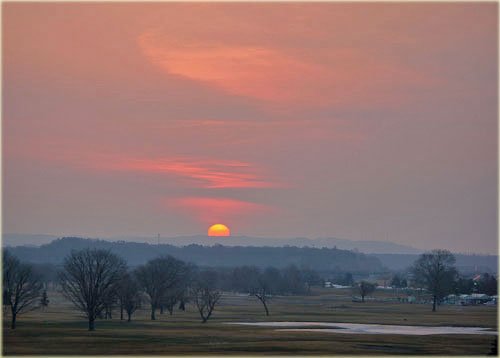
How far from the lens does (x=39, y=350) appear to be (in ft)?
189

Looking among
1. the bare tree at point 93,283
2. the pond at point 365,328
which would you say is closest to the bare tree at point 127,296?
the bare tree at point 93,283

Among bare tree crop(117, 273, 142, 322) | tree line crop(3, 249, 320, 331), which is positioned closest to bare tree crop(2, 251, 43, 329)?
tree line crop(3, 249, 320, 331)

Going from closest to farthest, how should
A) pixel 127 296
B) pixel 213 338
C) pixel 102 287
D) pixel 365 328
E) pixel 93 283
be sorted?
pixel 213 338 → pixel 365 328 → pixel 102 287 → pixel 93 283 → pixel 127 296

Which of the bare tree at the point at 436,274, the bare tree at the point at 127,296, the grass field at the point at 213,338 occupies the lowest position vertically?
the grass field at the point at 213,338

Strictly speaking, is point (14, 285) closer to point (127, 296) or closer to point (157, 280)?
point (127, 296)

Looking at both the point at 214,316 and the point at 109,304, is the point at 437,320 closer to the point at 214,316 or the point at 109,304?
the point at 214,316

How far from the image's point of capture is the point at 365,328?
78.9 meters

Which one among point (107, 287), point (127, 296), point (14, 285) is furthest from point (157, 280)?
point (107, 287)

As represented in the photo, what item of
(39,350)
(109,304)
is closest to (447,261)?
(109,304)

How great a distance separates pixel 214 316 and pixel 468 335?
116 feet

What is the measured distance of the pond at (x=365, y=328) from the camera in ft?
244

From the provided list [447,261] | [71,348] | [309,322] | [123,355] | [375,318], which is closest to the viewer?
[123,355]

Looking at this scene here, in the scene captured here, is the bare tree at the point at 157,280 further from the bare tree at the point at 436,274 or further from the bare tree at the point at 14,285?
the bare tree at the point at 436,274

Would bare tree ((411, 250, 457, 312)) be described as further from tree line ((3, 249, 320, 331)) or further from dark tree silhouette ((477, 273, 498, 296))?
tree line ((3, 249, 320, 331))
